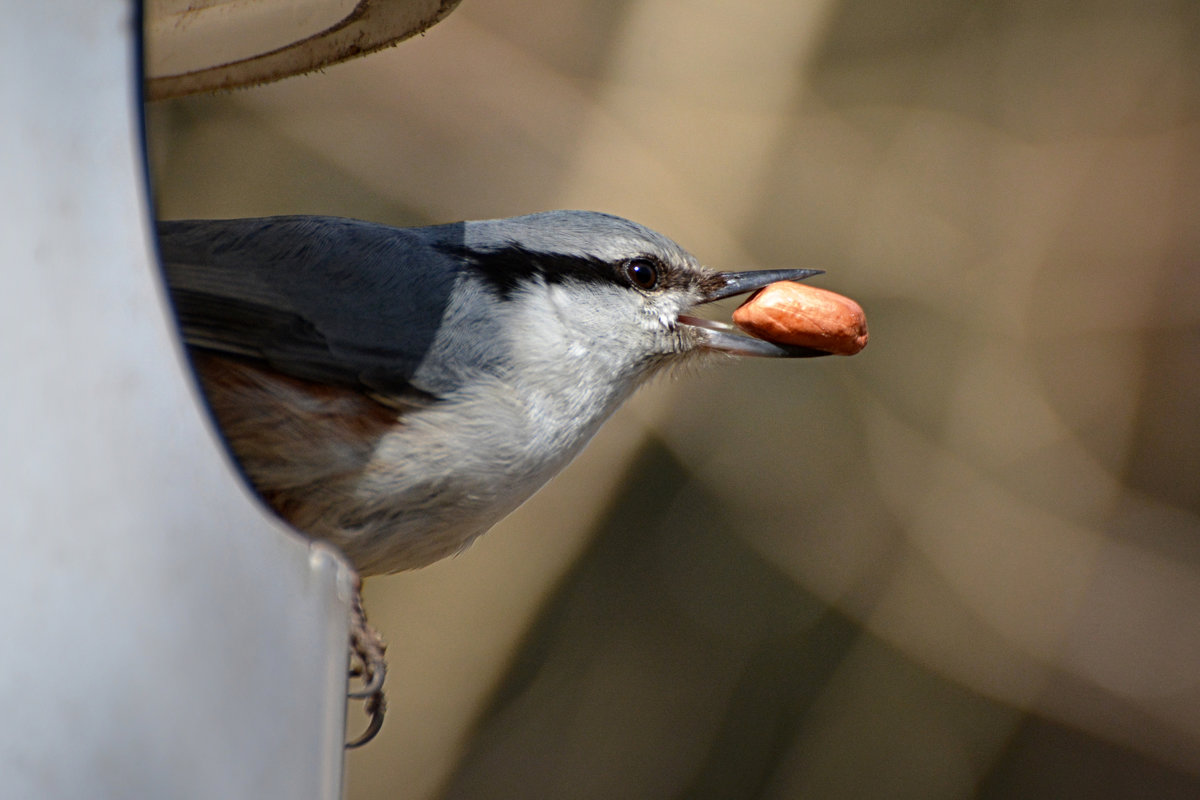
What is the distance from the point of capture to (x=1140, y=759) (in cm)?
252

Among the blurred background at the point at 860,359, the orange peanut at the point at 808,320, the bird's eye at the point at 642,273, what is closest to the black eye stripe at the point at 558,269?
the bird's eye at the point at 642,273

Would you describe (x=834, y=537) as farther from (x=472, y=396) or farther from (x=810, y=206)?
(x=472, y=396)

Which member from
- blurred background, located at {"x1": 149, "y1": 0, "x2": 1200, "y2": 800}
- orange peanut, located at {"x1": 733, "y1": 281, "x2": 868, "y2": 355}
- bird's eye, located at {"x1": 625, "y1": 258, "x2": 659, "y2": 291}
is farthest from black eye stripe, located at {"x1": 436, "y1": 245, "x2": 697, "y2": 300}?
blurred background, located at {"x1": 149, "y1": 0, "x2": 1200, "y2": 800}

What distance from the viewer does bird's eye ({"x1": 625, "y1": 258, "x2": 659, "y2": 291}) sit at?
145cm

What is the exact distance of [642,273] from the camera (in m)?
1.46

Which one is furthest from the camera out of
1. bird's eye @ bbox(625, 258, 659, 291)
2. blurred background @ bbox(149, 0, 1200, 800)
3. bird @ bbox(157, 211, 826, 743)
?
blurred background @ bbox(149, 0, 1200, 800)

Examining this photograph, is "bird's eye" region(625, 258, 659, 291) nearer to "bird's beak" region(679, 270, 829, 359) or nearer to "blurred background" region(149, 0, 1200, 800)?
"bird's beak" region(679, 270, 829, 359)

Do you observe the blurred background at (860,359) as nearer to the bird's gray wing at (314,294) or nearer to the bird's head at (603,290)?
the bird's head at (603,290)

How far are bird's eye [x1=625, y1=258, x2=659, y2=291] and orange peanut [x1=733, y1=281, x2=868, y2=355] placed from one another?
0.13 metres

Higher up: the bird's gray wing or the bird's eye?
the bird's eye

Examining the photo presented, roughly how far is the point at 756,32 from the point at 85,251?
80.7 inches

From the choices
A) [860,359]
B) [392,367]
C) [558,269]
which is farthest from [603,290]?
[860,359]

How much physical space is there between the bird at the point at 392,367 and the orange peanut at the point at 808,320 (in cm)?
17

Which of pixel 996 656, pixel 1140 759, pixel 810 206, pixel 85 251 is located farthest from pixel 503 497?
pixel 1140 759
